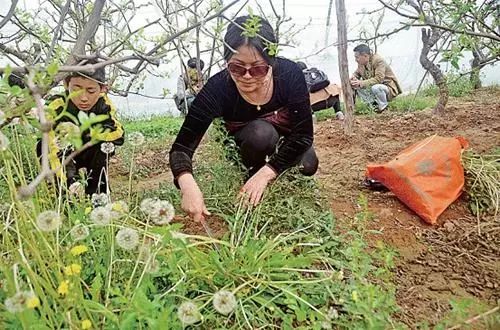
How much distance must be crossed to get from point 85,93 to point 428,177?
1522 millimetres

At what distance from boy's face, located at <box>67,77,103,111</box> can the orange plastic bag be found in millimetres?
1322

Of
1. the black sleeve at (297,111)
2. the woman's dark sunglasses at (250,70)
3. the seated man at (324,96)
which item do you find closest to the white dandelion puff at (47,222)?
the woman's dark sunglasses at (250,70)

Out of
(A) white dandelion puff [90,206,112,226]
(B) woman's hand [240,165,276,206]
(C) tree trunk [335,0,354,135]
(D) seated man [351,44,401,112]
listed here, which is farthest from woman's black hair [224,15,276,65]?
(D) seated man [351,44,401,112]

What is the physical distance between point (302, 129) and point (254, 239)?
0.74 meters

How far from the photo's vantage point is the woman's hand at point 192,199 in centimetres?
174

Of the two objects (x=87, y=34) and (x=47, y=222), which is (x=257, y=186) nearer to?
(x=87, y=34)

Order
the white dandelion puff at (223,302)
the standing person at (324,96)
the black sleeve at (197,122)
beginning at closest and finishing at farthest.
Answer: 1. the white dandelion puff at (223,302)
2. the black sleeve at (197,122)
3. the standing person at (324,96)

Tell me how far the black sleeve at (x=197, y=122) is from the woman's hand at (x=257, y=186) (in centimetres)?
23

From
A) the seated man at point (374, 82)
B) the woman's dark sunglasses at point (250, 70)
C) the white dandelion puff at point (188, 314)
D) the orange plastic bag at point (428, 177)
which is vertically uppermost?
the woman's dark sunglasses at point (250, 70)

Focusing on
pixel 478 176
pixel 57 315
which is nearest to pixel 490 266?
pixel 478 176

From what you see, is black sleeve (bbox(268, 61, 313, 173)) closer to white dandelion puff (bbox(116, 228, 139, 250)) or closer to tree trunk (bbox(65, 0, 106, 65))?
tree trunk (bbox(65, 0, 106, 65))

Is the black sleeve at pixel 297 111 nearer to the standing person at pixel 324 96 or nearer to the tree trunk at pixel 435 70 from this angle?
the tree trunk at pixel 435 70

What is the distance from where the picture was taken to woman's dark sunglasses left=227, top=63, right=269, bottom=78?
196cm

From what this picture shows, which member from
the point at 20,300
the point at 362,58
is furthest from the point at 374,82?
the point at 20,300
